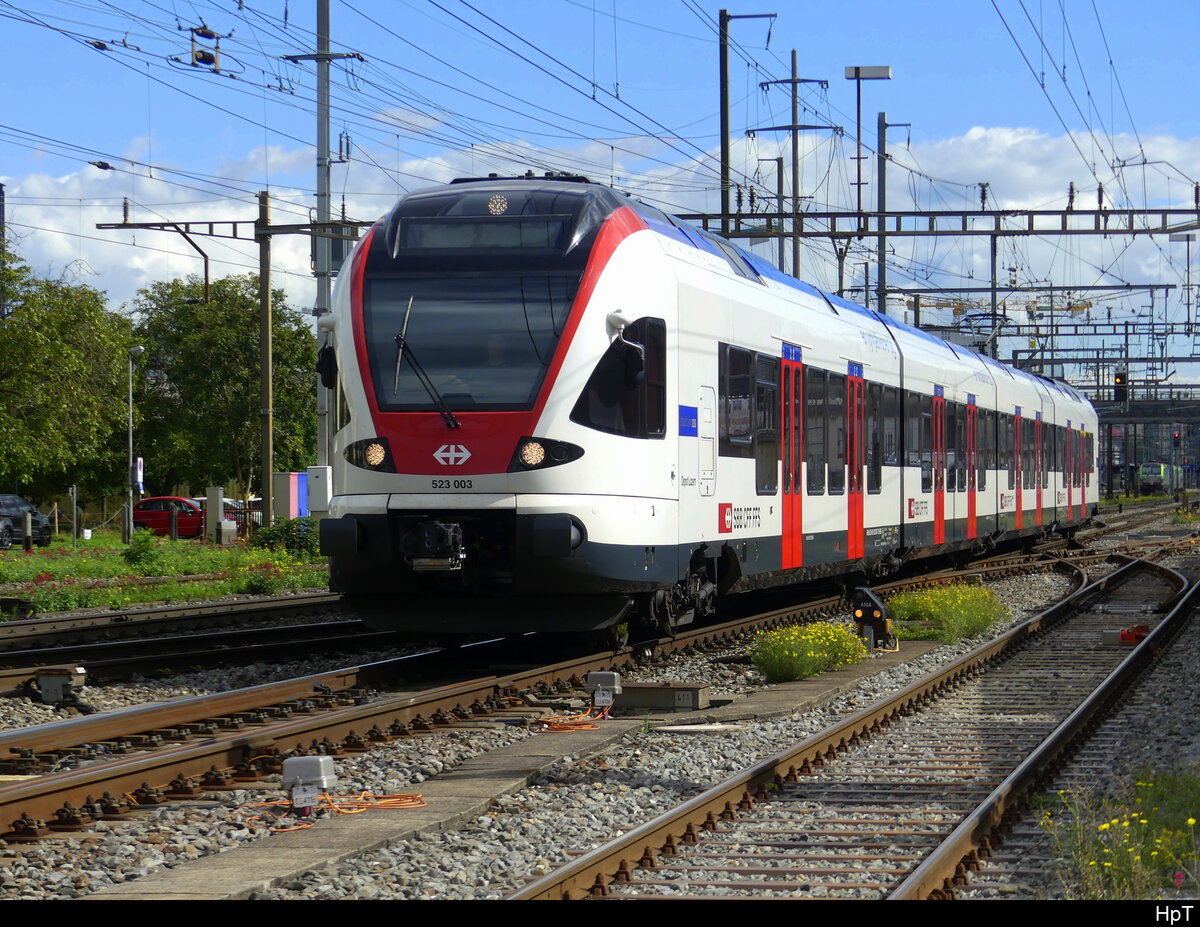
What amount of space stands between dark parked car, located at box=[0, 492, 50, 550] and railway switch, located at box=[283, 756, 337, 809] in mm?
35356

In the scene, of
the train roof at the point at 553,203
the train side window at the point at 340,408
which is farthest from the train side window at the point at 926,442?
the train side window at the point at 340,408

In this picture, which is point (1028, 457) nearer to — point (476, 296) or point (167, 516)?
point (476, 296)

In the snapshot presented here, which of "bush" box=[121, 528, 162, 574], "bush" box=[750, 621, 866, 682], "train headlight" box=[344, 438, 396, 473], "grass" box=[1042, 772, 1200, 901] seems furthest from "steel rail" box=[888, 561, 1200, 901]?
"bush" box=[121, 528, 162, 574]

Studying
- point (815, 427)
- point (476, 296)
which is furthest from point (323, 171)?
point (476, 296)

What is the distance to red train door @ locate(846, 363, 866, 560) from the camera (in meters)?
18.6

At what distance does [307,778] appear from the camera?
7902 millimetres

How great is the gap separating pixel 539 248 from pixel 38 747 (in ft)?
17.3

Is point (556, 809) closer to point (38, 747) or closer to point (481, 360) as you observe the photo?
point (38, 747)

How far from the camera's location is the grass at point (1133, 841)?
6.12 m

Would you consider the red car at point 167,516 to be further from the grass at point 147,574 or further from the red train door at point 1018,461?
the red train door at point 1018,461

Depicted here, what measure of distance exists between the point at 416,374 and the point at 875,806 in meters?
5.48

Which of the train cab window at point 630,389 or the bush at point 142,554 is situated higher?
the train cab window at point 630,389

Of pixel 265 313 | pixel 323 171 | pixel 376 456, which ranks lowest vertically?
pixel 376 456

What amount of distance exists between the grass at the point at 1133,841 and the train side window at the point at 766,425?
719cm
